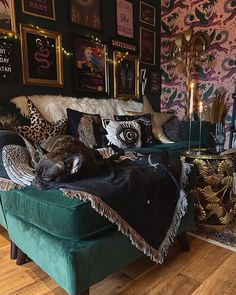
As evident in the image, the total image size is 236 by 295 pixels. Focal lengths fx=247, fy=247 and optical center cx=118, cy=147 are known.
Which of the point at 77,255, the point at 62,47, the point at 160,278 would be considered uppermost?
the point at 62,47

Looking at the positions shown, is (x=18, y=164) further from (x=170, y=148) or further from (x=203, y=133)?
(x=203, y=133)

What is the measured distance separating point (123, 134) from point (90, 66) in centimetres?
110

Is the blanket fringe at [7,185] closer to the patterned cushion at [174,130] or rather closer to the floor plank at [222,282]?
the floor plank at [222,282]

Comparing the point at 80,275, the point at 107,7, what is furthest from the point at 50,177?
the point at 107,7

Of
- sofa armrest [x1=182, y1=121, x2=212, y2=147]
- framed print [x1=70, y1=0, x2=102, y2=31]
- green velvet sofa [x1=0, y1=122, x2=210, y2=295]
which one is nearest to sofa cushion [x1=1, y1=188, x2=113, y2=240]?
green velvet sofa [x1=0, y1=122, x2=210, y2=295]

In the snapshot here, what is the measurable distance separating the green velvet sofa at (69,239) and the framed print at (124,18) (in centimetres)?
286

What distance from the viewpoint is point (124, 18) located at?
337 centimetres

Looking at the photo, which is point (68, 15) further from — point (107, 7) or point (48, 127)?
point (48, 127)

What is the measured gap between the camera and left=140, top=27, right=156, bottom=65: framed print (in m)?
3.65

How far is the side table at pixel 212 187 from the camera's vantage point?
1677mm

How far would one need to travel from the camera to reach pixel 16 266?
1.40 metres

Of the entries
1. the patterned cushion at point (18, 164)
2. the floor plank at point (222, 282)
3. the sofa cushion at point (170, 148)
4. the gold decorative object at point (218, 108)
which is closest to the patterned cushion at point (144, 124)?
the sofa cushion at point (170, 148)

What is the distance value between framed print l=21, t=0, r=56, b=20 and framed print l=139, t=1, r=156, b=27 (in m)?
1.44

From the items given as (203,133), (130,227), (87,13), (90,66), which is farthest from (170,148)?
(87,13)
